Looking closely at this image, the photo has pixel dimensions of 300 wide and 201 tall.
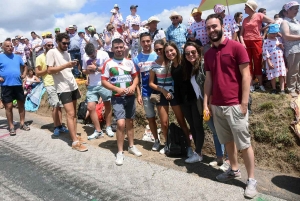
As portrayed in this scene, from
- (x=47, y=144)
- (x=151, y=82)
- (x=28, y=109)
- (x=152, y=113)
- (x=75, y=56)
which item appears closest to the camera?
(x=151, y=82)

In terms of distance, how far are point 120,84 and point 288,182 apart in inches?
123

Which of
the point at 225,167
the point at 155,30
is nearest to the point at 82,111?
the point at 155,30

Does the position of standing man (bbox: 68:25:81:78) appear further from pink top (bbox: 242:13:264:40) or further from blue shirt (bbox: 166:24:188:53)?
pink top (bbox: 242:13:264:40)

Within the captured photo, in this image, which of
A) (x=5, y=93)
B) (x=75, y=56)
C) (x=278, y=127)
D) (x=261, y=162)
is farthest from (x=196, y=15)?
(x=75, y=56)

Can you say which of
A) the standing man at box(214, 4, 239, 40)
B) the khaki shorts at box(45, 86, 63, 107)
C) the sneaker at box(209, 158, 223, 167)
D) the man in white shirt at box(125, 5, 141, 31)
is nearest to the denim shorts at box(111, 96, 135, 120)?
the sneaker at box(209, 158, 223, 167)

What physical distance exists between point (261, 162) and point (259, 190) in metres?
1.24

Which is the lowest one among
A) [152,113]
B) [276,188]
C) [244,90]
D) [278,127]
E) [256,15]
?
[276,188]

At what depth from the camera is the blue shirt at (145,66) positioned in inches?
198

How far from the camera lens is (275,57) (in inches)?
234

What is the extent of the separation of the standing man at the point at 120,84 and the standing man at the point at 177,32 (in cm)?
222

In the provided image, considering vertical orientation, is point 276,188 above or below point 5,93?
below

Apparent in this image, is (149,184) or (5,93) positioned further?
(5,93)

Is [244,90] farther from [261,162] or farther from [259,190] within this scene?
[261,162]

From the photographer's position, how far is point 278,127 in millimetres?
5043
